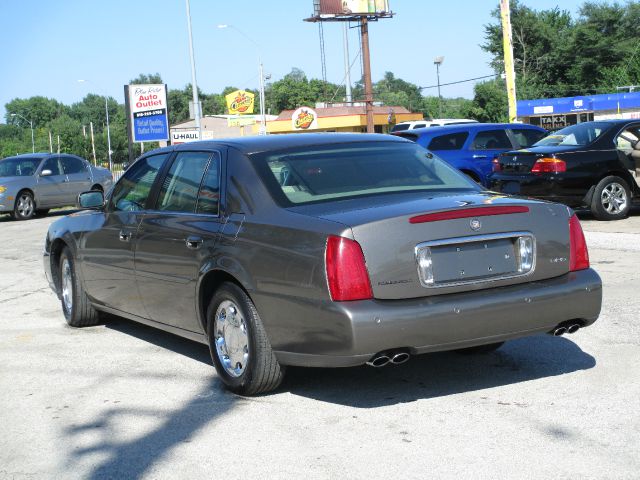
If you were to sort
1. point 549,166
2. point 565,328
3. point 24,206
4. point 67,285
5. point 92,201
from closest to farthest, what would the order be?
point 565,328, point 92,201, point 67,285, point 549,166, point 24,206

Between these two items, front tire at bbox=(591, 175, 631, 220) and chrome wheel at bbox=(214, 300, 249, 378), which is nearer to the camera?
chrome wheel at bbox=(214, 300, 249, 378)

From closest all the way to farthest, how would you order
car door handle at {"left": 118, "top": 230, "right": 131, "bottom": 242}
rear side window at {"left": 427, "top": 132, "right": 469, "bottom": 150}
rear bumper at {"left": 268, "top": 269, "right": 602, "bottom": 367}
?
rear bumper at {"left": 268, "top": 269, "right": 602, "bottom": 367} → car door handle at {"left": 118, "top": 230, "right": 131, "bottom": 242} → rear side window at {"left": 427, "top": 132, "right": 469, "bottom": 150}

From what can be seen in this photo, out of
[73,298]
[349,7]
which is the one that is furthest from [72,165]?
[349,7]

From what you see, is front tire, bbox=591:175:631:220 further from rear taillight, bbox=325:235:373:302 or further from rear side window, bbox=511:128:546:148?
rear taillight, bbox=325:235:373:302

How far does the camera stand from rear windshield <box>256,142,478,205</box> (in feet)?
Result: 18.3

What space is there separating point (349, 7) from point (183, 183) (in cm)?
6495

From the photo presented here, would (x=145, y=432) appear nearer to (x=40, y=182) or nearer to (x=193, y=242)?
(x=193, y=242)

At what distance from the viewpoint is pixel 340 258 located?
4.82 metres

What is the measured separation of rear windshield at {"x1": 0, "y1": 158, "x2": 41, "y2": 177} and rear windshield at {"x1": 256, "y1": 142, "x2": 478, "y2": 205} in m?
20.6

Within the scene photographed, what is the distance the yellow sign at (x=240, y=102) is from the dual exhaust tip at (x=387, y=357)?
106 m

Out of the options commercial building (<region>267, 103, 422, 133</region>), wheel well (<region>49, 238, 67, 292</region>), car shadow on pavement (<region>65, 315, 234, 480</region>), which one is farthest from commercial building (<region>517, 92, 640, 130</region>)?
car shadow on pavement (<region>65, 315, 234, 480</region>)

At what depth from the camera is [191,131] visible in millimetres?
38500

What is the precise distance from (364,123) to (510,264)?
69.9 meters

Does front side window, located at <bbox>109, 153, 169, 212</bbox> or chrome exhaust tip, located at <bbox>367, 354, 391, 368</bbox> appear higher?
front side window, located at <bbox>109, 153, 169, 212</bbox>
